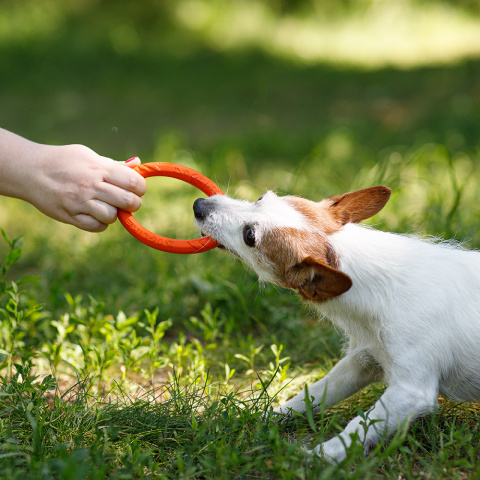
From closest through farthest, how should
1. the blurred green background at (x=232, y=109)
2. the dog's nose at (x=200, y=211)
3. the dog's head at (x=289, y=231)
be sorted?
1. the dog's head at (x=289, y=231)
2. the dog's nose at (x=200, y=211)
3. the blurred green background at (x=232, y=109)

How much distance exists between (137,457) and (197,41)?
9.41 metres

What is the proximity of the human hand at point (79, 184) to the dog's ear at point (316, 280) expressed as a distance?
778 mm

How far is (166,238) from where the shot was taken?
2.75 meters

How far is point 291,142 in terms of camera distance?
6.38 m

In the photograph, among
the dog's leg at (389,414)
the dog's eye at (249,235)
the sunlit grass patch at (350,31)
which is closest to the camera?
the dog's leg at (389,414)

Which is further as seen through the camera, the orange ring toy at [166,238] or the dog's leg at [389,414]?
the orange ring toy at [166,238]

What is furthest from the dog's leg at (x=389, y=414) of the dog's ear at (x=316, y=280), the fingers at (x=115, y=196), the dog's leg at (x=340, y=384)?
the fingers at (x=115, y=196)

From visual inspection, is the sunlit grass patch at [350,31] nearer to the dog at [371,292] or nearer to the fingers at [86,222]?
the dog at [371,292]

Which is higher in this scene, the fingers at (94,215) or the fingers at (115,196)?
the fingers at (115,196)

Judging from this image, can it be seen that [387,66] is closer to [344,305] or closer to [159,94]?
[159,94]

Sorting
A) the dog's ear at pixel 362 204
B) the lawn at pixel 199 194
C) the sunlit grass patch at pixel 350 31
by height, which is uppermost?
the sunlit grass patch at pixel 350 31

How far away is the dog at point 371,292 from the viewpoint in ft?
7.40

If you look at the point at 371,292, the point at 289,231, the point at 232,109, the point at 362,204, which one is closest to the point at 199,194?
the point at 362,204

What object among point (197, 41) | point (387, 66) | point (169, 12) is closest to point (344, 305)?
point (387, 66)
